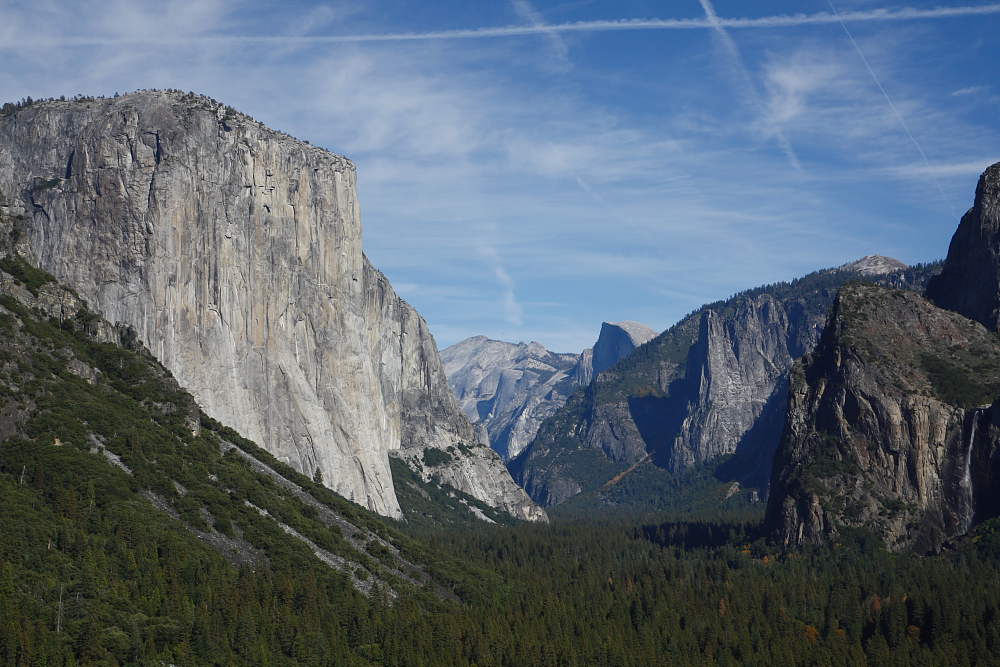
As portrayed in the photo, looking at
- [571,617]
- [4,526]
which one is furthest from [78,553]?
[571,617]

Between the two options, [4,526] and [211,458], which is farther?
[211,458]

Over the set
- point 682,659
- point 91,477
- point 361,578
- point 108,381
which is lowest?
point 682,659

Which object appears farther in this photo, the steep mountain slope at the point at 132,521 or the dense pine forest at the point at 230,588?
the dense pine forest at the point at 230,588

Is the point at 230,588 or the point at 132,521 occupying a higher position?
the point at 132,521

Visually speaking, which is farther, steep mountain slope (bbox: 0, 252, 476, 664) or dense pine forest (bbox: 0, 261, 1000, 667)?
dense pine forest (bbox: 0, 261, 1000, 667)

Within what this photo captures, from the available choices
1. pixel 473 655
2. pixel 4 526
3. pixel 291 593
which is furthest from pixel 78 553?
pixel 473 655

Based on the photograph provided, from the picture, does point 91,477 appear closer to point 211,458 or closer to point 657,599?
point 211,458

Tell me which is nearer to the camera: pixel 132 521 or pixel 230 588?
pixel 230 588

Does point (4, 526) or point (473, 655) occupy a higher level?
point (4, 526)

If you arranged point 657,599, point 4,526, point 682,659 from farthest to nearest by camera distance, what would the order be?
point 657,599 < point 682,659 < point 4,526

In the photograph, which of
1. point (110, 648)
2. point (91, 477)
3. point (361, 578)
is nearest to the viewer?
point (110, 648)
